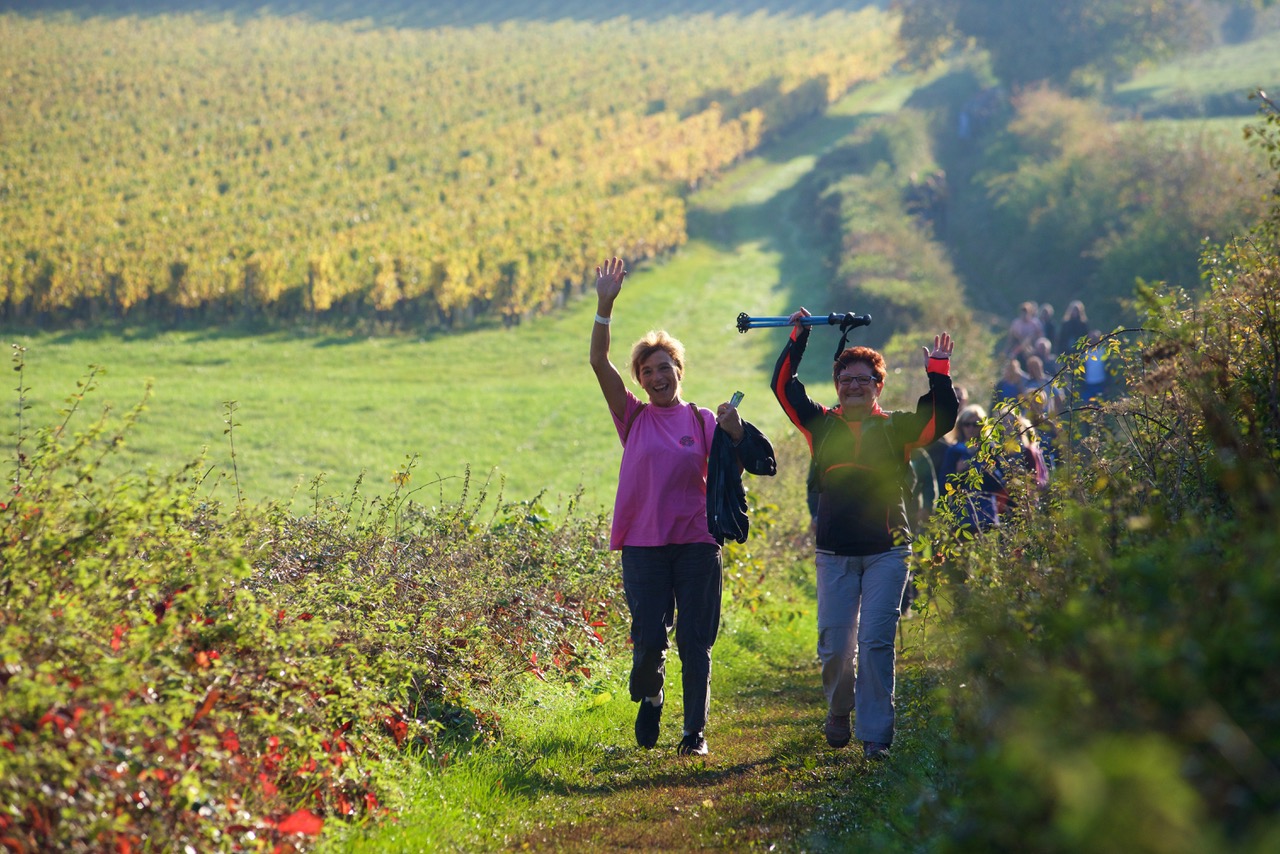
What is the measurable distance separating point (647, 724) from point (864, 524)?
63.9 inches

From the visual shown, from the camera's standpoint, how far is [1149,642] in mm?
2383

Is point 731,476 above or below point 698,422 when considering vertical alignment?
below

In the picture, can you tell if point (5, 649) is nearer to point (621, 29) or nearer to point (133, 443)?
point (133, 443)

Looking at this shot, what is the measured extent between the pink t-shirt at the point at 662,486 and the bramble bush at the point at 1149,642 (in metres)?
1.39

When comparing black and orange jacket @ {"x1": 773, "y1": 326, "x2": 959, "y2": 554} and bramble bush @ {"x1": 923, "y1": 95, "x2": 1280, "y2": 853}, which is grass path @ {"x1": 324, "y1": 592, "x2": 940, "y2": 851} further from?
bramble bush @ {"x1": 923, "y1": 95, "x2": 1280, "y2": 853}

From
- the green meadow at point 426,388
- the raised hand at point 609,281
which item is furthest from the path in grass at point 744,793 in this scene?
the green meadow at point 426,388

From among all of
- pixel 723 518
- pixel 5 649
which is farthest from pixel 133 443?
pixel 5 649

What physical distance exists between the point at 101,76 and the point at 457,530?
4739cm

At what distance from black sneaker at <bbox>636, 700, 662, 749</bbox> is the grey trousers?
3.11ft

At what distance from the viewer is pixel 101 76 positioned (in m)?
48.1

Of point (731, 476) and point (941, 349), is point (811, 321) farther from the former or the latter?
point (731, 476)

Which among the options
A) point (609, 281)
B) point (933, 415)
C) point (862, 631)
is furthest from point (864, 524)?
point (609, 281)

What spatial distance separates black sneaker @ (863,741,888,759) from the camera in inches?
237

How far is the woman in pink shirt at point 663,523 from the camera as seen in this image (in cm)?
614
